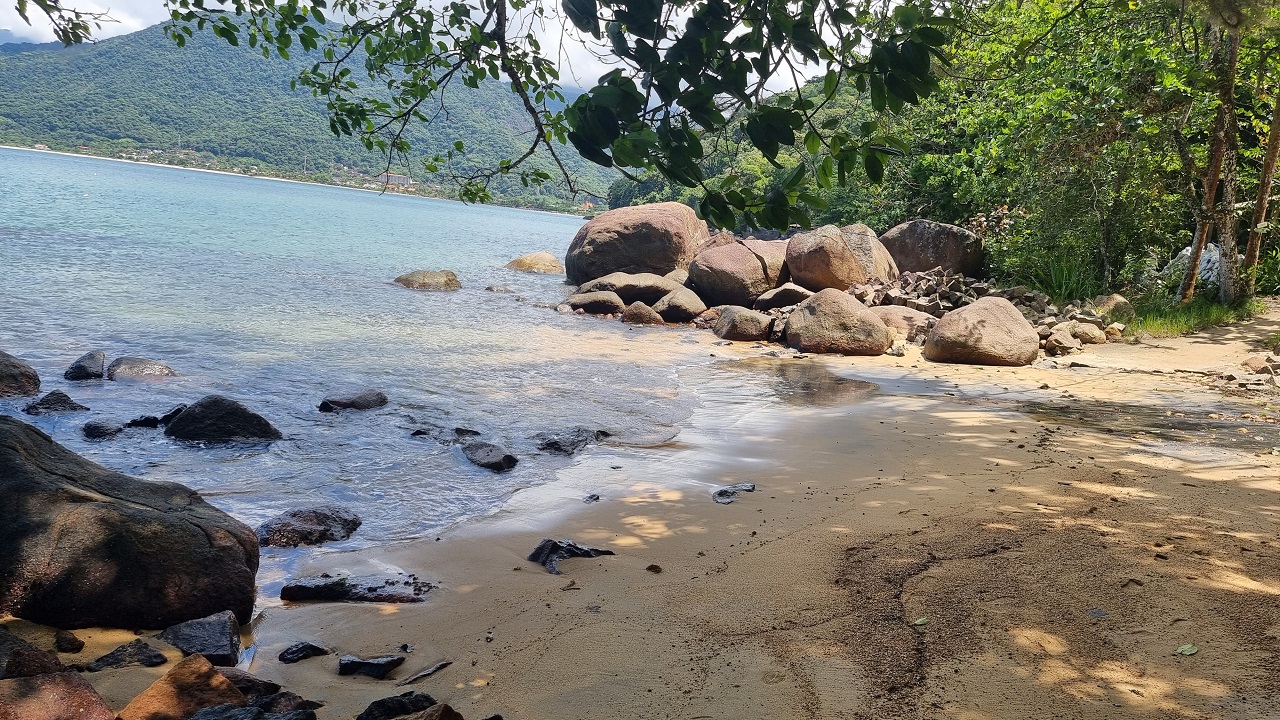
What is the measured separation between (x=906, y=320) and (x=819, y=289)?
3798 millimetres

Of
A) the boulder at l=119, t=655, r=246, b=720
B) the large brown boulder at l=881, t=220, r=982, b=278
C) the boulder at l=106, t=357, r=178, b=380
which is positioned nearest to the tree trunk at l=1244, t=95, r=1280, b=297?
the large brown boulder at l=881, t=220, r=982, b=278

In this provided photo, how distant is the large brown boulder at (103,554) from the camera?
3.42 meters

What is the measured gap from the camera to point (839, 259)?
58.1 feet

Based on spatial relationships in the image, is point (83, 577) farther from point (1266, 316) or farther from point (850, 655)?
point (1266, 316)

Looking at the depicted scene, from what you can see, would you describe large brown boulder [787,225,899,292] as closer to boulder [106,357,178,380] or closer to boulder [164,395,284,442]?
boulder [106,357,178,380]

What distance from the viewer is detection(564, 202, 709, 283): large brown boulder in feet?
69.4

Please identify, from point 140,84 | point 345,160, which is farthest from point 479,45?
point 140,84

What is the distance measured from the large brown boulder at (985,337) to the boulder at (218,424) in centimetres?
912

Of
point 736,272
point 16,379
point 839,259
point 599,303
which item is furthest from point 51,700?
point 839,259

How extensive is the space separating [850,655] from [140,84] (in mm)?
106642

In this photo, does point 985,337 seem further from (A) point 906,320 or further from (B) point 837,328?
(A) point 906,320

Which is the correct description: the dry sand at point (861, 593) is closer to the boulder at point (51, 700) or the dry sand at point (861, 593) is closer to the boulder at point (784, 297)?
the boulder at point (51, 700)

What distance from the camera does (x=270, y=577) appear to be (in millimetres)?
4266

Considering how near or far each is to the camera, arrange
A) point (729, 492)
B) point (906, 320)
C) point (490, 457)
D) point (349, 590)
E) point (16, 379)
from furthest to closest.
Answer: point (906, 320)
point (16, 379)
point (490, 457)
point (729, 492)
point (349, 590)
